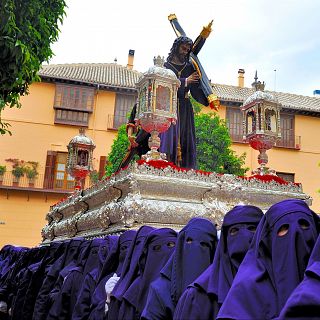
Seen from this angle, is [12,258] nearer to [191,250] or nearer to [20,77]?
[20,77]

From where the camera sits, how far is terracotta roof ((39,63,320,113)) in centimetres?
2291

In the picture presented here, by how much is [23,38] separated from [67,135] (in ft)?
51.3

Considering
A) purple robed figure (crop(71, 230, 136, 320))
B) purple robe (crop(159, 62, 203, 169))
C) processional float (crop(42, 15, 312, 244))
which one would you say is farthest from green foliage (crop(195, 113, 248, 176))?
purple robed figure (crop(71, 230, 136, 320))

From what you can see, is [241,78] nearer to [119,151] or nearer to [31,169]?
[119,151]

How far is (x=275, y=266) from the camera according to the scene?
1.93 metres

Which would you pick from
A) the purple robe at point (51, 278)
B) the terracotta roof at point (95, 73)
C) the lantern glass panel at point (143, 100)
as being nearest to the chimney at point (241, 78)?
the terracotta roof at point (95, 73)

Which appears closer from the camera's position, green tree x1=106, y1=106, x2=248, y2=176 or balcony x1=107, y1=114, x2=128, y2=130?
green tree x1=106, y1=106, x2=248, y2=176

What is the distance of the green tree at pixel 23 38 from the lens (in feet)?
21.2

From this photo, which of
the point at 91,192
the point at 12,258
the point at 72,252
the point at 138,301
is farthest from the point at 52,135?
the point at 138,301

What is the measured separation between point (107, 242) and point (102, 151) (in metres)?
18.8

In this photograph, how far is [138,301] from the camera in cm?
301

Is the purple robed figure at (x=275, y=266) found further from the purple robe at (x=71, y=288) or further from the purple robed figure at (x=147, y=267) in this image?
the purple robe at (x=71, y=288)

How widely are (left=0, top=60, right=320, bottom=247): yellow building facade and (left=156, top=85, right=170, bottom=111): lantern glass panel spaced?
1574 centimetres

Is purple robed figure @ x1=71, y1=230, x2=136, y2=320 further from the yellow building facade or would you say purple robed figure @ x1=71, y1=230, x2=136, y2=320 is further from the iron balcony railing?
the iron balcony railing
